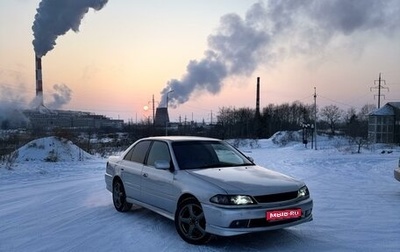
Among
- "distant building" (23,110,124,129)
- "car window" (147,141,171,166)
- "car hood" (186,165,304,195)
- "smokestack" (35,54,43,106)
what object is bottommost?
"car hood" (186,165,304,195)

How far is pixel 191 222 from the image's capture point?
587 cm

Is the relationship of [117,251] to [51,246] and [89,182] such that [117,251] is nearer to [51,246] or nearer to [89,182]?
[51,246]

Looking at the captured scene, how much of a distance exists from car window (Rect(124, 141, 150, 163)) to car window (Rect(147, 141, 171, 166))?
0.24 m

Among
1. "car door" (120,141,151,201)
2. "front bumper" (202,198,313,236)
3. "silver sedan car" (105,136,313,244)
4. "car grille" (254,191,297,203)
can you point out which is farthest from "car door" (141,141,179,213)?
"car grille" (254,191,297,203)

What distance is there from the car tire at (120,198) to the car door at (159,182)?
3.01 ft

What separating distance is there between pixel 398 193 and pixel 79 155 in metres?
14.8

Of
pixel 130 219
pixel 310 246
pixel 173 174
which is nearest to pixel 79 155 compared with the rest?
pixel 130 219

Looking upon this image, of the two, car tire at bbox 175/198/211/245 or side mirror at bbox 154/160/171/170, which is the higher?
side mirror at bbox 154/160/171/170

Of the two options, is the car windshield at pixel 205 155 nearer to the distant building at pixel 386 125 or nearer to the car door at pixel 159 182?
the car door at pixel 159 182

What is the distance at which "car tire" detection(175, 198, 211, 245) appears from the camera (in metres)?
5.73

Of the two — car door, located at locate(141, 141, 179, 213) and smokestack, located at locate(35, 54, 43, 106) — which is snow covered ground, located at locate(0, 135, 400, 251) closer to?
car door, located at locate(141, 141, 179, 213)

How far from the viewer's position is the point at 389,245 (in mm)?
5766

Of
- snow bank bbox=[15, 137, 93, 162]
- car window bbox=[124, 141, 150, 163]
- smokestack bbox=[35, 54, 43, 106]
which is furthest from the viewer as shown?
smokestack bbox=[35, 54, 43, 106]

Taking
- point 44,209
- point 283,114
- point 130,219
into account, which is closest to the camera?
point 130,219
